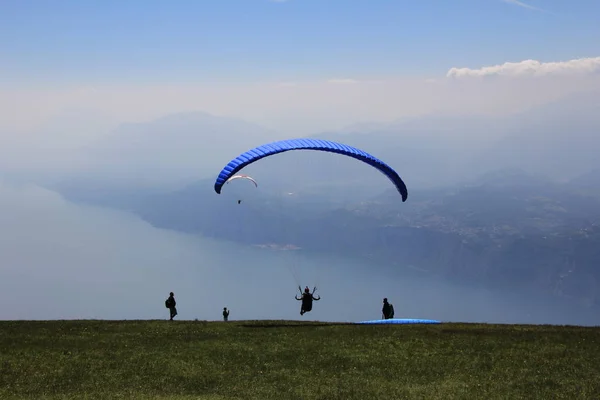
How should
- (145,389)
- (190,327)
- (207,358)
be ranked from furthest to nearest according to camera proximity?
(190,327) → (207,358) → (145,389)

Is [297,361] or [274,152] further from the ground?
[274,152]

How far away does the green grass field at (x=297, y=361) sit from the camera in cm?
2333

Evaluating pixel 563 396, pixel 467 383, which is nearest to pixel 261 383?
pixel 467 383

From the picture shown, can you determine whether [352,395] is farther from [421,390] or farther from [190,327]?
[190,327]

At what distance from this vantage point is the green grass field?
23.3m

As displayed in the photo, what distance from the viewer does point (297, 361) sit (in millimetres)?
26938

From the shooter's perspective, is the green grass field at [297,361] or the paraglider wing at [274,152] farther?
the paraglider wing at [274,152]

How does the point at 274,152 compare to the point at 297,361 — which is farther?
the point at 274,152

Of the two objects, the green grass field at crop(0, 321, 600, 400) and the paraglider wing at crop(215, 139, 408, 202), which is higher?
the paraglider wing at crop(215, 139, 408, 202)

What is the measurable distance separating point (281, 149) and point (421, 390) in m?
15.5

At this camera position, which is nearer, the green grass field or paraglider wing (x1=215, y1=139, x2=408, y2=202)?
the green grass field

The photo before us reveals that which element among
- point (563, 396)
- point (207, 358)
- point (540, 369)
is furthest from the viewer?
point (207, 358)

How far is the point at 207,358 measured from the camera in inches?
1078

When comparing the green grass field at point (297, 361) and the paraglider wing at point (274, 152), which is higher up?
the paraglider wing at point (274, 152)
